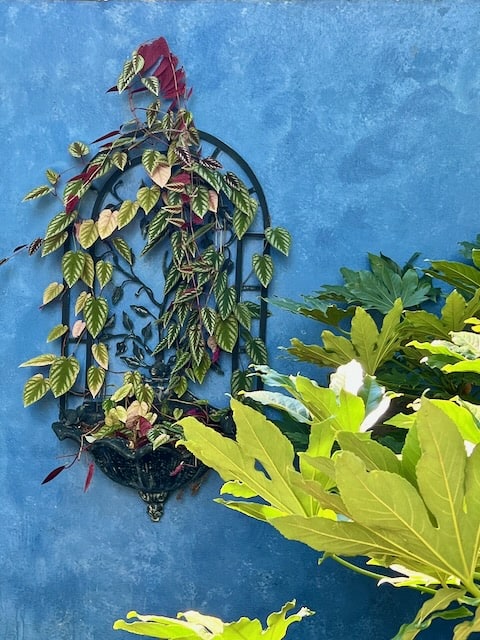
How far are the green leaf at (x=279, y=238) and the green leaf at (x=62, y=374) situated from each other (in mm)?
537

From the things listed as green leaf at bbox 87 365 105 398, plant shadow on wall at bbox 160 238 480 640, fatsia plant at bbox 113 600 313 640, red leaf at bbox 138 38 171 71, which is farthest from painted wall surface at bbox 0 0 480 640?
fatsia plant at bbox 113 600 313 640

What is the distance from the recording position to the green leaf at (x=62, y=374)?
180cm

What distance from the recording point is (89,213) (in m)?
1.87

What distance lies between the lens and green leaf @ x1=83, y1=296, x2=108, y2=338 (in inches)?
71.1

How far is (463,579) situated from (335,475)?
0.64 feet

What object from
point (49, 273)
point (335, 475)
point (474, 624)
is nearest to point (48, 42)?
point (49, 273)

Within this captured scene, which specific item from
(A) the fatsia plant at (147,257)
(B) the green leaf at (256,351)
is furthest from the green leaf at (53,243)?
(B) the green leaf at (256,351)

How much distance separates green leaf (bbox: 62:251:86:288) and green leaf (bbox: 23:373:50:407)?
0.77 ft

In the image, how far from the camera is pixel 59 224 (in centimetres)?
182

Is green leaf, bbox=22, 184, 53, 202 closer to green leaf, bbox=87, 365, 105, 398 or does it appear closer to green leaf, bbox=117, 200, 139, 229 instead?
green leaf, bbox=117, 200, 139, 229

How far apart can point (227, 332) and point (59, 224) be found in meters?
0.47

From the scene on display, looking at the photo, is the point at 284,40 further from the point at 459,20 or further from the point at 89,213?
the point at 89,213

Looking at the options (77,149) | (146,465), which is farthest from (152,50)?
(146,465)

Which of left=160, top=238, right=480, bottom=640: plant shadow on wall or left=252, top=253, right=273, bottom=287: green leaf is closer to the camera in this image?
left=160, top=238, right=480, bottom=640: plant shadow on wall
